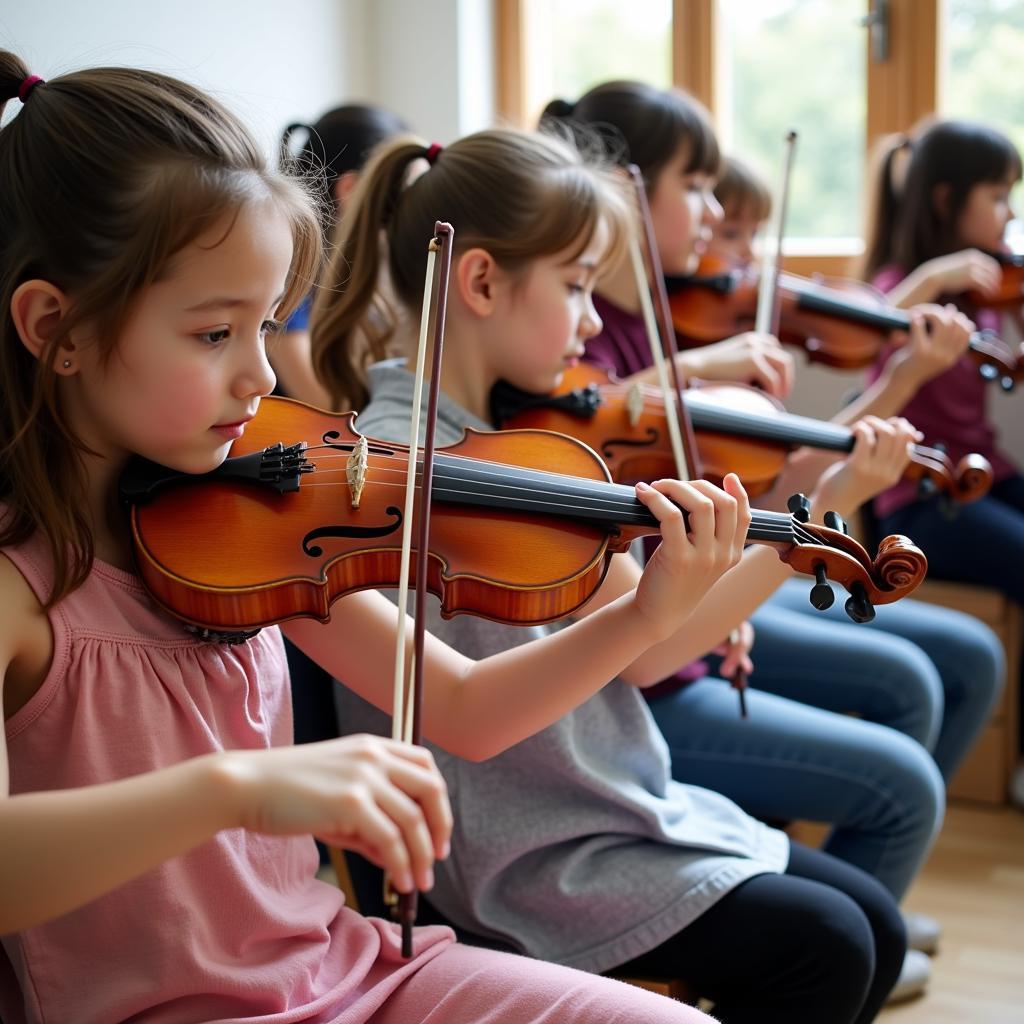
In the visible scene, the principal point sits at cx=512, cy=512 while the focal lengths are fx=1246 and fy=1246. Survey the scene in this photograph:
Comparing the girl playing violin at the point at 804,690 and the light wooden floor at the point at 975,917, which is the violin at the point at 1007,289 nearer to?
the girl playing violin at the point at 804,690

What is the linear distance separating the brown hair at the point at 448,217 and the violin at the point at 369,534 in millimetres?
286

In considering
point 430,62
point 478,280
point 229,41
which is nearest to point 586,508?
point 478,280

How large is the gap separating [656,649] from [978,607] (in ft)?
4.44

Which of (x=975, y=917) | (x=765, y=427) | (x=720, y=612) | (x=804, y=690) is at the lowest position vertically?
(x=975, y=917)

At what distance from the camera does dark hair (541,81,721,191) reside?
72.5 inches

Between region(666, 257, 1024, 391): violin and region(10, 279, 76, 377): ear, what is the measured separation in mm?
1301

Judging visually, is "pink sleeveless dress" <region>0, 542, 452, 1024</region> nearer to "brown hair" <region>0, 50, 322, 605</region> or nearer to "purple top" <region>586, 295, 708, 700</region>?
"brown hair" <region>0, 50, 322, 605</region>

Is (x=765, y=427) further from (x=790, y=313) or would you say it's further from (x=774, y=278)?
(x=790, y=313)

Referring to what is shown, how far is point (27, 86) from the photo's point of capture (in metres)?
0.84

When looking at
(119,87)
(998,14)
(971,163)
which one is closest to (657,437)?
(119,87)

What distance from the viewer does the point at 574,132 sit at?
1.81m

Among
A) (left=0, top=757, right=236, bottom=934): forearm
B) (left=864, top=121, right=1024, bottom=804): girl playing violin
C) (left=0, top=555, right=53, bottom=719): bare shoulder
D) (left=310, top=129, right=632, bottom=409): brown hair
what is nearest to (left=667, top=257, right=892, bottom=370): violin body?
(left=864, top=121, right=1024, bottom=804): girl playing violin

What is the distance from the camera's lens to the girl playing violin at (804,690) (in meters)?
1.38

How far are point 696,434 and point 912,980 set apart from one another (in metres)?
0.80
